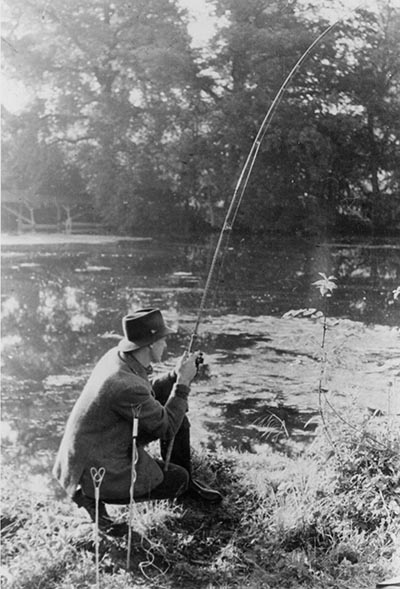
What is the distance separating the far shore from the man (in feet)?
13.2

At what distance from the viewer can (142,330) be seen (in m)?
2.48

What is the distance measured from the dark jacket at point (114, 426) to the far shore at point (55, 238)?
4.08m

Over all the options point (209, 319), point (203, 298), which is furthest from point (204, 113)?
point (203, 298)

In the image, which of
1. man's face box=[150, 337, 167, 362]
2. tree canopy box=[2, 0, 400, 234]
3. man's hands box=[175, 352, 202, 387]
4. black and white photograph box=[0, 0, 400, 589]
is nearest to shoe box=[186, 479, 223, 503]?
black and white photograph box=[0, 0, 400, 589]

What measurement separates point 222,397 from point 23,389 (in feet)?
5.56

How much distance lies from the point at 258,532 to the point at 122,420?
824 mm

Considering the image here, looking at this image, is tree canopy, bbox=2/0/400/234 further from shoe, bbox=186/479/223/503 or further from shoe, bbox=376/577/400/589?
shoe, bbox=376/577/400/589

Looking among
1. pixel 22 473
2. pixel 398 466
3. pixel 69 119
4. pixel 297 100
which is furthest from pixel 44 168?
pixel 398 466

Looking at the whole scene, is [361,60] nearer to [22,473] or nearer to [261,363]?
[261,363]

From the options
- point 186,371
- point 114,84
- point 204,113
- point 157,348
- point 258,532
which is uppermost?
point 114,84

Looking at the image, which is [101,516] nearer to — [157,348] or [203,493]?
[203,493]

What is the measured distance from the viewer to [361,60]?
379 centimetres

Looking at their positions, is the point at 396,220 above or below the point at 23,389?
above

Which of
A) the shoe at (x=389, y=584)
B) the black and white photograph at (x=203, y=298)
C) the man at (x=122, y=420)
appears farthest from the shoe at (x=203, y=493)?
the shoe at (x=389, y=584)
